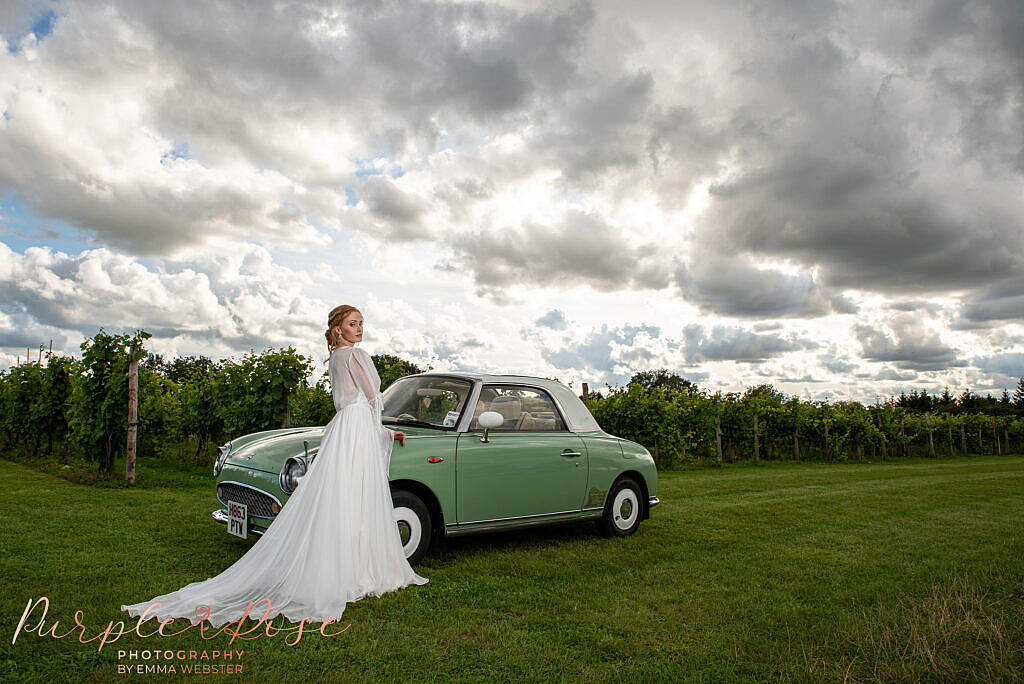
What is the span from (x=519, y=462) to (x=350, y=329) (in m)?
2.05

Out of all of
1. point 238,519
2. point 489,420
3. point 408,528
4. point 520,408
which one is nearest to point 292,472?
point 238,519

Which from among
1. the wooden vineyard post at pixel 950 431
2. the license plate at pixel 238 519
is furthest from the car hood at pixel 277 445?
the wooden vineyard post at pixel 950 431

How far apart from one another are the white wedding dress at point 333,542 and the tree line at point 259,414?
576cm

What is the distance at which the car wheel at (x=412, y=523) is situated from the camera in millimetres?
5145

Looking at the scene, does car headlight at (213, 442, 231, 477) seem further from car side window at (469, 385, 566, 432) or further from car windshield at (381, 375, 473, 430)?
car side window at (469, 385, 566, 432)

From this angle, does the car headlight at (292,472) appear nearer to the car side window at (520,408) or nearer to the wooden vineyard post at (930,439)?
the car side window at (520,408)

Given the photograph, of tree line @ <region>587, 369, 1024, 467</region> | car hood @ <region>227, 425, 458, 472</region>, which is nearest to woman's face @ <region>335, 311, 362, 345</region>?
car hood @ <region>227, 425, 458, 472</region>

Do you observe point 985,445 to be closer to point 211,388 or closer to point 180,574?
point 211,388

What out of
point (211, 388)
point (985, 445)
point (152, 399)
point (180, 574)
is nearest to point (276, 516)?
point (180, 574)

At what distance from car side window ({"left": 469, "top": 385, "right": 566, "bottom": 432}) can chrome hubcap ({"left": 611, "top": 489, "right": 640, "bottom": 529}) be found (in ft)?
3.62

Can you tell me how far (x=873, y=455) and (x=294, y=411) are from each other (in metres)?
26.4

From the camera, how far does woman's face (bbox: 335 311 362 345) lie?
498 centimetres

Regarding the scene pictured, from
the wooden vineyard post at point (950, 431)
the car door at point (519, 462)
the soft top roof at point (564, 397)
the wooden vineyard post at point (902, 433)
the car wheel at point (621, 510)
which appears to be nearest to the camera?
the car door at point (519, 462)

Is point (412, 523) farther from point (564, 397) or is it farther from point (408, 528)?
point (564, 397)
